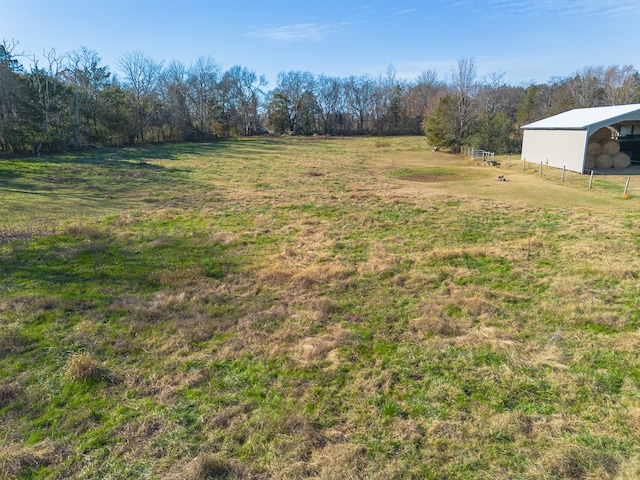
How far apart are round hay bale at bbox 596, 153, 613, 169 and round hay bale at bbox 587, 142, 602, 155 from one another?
0.45 m

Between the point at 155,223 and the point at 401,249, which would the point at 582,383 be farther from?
the point at 155,223

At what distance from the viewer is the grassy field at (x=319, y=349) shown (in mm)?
3617

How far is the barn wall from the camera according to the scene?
23156 mm

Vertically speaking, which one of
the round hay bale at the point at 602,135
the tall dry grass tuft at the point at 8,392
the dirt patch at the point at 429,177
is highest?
the round hay bale at the point at 602,135

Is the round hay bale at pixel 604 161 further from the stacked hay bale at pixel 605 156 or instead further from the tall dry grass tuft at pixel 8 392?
the tall dry grass tuft at pixel 8 392

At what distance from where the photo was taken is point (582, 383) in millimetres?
4602

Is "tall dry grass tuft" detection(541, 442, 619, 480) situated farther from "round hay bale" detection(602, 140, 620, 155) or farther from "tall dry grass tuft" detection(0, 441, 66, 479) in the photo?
"round hay bale" detection(602, 140, 620, 155)

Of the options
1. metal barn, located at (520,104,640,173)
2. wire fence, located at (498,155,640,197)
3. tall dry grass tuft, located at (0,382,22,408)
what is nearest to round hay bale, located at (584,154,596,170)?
metal barn, located at (520,104,640,173)

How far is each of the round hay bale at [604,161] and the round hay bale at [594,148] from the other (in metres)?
0.45

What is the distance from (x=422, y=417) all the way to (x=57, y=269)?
8.34 m

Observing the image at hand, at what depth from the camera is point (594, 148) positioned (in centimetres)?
2502

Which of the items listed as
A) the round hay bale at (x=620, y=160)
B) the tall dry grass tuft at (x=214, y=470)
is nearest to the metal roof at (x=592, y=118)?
the round hay bale at (x=620, y=160)

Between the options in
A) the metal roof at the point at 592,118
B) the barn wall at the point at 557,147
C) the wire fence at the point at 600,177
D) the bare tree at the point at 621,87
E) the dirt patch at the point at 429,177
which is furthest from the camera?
the bare tree at the point at 621,87

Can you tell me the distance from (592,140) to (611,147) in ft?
4.16
